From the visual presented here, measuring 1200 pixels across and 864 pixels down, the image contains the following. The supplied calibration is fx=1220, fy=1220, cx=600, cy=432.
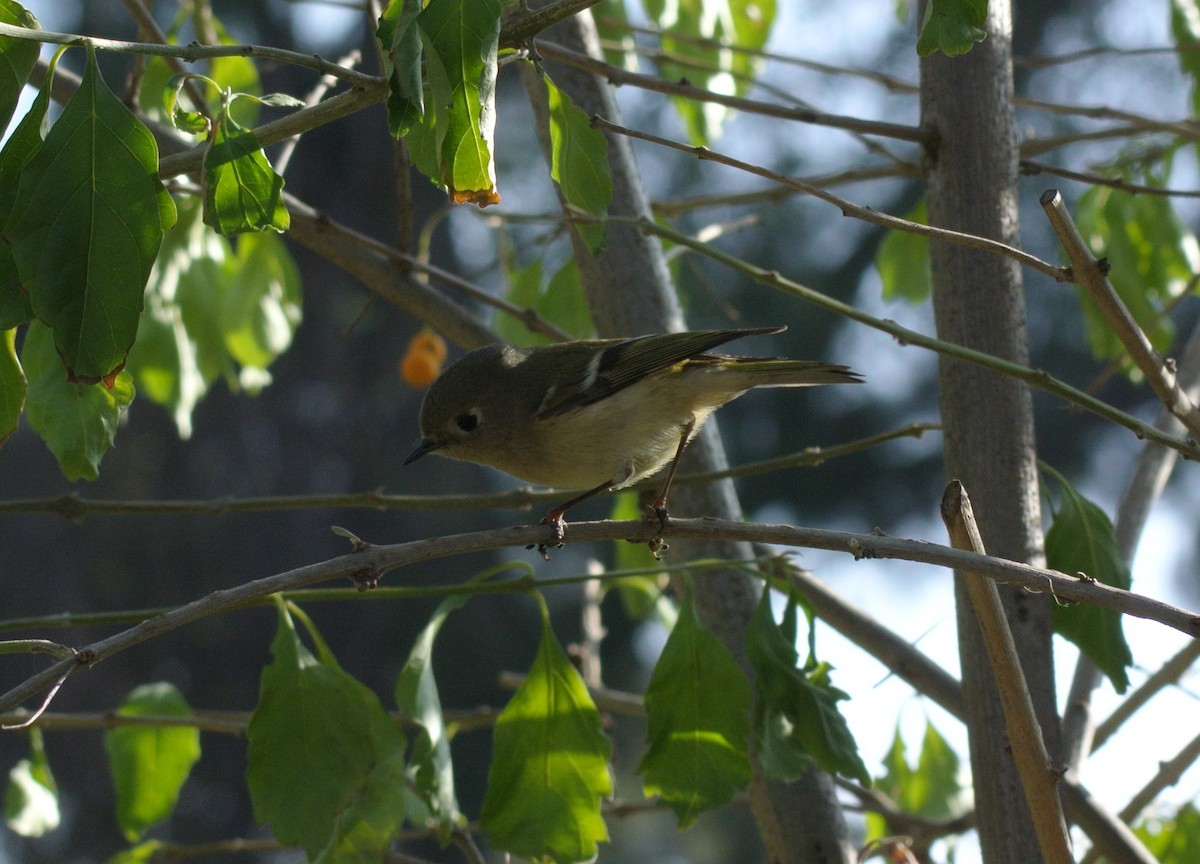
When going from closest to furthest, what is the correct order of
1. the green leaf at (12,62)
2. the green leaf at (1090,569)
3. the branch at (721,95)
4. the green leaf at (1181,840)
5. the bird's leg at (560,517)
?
the green leaf at (12,62) < the bird's leg at (560,517) < the green leaf at (1090,569) < the branch at (721,95) < the green leaf at (1181,840)

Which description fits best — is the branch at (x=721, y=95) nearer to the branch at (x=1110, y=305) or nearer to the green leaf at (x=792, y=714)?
the branch at (x=1110, y=305)

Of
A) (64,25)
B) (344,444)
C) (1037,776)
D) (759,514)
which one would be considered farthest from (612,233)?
(64,25)

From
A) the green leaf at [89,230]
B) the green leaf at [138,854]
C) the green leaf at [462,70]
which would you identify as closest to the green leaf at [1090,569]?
the green leaf at [462,70]

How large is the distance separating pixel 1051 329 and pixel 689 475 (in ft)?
21.1

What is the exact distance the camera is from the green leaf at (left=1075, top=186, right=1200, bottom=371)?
282 centimetres

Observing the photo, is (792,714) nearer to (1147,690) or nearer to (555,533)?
(555,533)

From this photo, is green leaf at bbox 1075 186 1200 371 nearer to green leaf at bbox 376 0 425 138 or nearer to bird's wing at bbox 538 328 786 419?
bird's wing at bbox 538 328 786 419

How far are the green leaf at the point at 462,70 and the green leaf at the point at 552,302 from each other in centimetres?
164

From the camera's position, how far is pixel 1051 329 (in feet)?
27.0

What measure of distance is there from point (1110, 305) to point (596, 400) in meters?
1.32

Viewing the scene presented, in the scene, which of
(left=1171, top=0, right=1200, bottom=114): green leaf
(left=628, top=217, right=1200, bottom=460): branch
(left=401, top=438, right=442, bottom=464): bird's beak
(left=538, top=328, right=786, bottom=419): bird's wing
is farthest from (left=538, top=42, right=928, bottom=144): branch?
(left=1171, top=0, right=1200, bottom=114): green leaf

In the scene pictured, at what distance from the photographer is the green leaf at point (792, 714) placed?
6.12 feet

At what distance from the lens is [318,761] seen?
1807mm

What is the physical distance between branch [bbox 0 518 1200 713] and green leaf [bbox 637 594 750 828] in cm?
33
